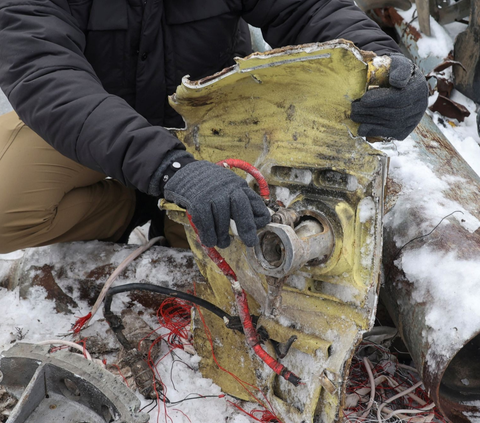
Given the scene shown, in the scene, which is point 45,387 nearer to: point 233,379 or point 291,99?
point 233,379

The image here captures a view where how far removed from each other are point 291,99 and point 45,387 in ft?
3.97

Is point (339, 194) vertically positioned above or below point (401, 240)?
above

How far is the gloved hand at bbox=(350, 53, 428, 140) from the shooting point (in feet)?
4.67

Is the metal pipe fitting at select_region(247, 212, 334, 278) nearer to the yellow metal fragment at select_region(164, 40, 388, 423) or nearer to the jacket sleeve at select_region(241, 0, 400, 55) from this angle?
the yellow metal fragment at select_region(164, 40, 388, 423)

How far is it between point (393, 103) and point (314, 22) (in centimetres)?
73

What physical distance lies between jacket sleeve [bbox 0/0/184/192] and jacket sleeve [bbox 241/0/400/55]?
0.82m

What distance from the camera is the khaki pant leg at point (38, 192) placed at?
2.01 m

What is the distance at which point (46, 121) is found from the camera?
156cm

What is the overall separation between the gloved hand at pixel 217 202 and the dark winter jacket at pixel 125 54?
0.13 m

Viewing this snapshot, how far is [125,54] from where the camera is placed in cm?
198

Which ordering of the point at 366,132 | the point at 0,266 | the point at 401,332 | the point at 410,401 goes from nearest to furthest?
the point at 366,132
the point at 401,332
the point at 410,401
the point at 0,266

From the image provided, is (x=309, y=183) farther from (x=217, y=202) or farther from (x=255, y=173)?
(x=217, y=202)

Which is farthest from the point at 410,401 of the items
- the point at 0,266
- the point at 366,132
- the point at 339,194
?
the point at 0,266

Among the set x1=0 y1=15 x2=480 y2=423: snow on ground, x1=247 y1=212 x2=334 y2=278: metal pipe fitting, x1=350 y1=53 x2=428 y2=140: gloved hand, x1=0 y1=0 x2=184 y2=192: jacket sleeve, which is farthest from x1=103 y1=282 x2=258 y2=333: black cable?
x1=350 y1=53 x2=428 y2=140: gloved hand
